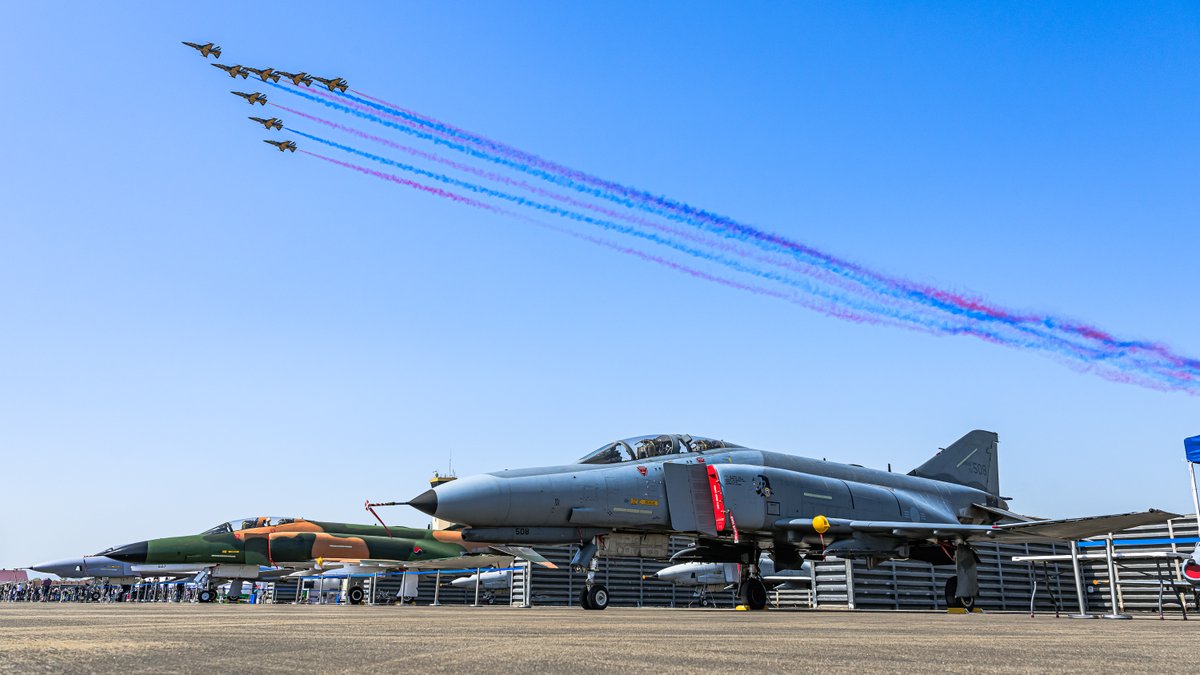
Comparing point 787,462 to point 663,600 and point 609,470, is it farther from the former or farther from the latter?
point 663,600

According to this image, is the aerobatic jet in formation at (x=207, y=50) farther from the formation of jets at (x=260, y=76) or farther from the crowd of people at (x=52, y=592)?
the crowd of people at (x=52, y=592)

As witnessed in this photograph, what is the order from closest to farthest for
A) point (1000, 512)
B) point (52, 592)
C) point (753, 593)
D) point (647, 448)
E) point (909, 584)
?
point (647, 448)
point (753, 593)
point (1000, 512)
point (909, 584)
point (52, 592)

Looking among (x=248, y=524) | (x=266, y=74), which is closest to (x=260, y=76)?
(x=266, y=74)

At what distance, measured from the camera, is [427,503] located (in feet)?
44.8

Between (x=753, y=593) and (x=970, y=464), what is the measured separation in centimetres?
905

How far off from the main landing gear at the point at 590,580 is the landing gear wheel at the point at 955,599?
7.21 metres

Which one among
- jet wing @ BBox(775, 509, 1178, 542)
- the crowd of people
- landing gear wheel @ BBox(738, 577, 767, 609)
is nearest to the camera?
jet wing @ BBox(775, 509, 1178, 542)

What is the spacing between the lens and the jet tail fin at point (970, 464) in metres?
23.1

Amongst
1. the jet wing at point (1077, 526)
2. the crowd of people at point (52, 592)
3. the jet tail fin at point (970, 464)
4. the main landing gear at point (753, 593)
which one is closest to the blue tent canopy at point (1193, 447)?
the jet wing at point (1077, 526)

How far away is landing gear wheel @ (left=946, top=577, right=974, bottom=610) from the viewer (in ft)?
55.2

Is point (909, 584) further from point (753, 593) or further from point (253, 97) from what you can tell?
point (253, 97)

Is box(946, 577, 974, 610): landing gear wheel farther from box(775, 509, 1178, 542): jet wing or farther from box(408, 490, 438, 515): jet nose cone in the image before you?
box(408, 490, 438, 515): jet nose cone

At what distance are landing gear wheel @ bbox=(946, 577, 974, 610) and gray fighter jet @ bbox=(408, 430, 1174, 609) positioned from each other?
0.14 feet

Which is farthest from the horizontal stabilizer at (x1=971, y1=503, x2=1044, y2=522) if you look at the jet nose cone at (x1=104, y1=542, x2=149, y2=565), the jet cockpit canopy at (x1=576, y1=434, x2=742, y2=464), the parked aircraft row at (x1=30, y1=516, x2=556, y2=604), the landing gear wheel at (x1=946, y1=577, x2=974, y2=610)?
the jet nose cone at (x1=104, y1=542, x2=149, y2=565)
